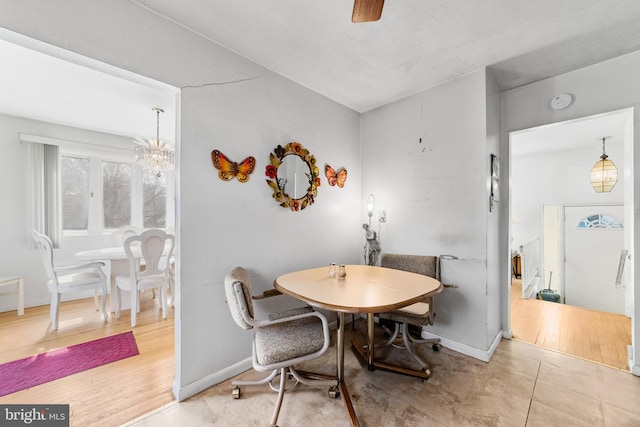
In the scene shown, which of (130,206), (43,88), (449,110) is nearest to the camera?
(449,110)

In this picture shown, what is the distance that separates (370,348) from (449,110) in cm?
231

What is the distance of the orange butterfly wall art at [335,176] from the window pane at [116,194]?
379 cm

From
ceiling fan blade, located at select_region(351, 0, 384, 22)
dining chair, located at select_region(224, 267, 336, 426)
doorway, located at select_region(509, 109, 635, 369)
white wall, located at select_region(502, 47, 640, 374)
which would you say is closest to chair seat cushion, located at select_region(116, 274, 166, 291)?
dining chair, located at select_region(224, 267, 336, 426)

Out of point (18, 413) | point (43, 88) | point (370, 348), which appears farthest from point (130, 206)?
Answer: point (370, 348)

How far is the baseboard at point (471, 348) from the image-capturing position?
2.18 meters

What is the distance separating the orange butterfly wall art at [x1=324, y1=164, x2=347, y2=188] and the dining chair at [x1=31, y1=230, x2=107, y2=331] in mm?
2957

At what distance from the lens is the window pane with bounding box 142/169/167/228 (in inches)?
179

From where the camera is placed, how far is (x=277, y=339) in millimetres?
1592

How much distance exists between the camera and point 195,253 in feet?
5.89

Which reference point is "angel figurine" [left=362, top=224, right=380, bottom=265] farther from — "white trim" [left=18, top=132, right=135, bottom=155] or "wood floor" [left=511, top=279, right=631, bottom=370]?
"white trim" [left=18, top=132, right=135, bottom=155]

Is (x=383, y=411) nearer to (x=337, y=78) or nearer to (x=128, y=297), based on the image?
(x=337, y=78)

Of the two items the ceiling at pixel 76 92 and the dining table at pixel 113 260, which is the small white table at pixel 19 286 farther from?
the ceiling at pixel 76 92

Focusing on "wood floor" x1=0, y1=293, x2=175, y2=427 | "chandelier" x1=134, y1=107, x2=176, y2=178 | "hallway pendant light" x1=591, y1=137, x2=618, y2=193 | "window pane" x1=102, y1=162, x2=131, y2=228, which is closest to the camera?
"wood floor" x1=0, y1=293, x2=175, y2=427

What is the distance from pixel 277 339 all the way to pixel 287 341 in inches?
2.9
